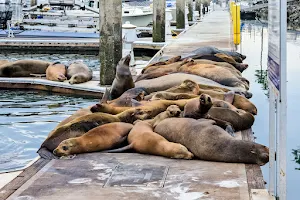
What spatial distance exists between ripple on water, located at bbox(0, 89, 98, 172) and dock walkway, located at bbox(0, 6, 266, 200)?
127 centimetres

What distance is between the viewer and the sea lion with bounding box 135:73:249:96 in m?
7.85

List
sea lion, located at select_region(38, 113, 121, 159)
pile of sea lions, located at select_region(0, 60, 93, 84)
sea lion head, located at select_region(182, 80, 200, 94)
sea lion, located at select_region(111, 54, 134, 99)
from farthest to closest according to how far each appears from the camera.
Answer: pile of sea lions, located at select_region(0, 60, 93, 84) → sea lion, located at select_region(111, 54, 134, 99) → sea lion head, located at select_region(182, 80, 200, 94) → sea lion, located at select_region(38, 113, 121, 159)

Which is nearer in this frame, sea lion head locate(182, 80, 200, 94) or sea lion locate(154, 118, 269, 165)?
sea lion locate(154, 118, 269, 165)

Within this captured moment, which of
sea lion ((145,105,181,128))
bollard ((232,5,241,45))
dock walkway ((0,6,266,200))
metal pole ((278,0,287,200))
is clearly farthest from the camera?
bollard ((232,5,241,45))

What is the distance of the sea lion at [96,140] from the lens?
5406 mm

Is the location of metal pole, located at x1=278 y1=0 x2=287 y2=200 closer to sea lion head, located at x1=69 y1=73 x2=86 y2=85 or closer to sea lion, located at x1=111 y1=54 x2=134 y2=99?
sea lion, located at x1=111 y1=54 x2=134 y2=99

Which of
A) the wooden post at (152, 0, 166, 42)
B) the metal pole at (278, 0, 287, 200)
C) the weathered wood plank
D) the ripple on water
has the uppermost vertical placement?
the wooden post at (152, 0, 166, 42)

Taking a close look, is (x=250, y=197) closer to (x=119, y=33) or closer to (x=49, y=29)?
(x=119, y=33)

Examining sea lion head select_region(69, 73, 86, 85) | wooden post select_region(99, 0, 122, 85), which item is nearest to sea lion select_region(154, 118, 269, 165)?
wooden post select_region(99, 0, 122, 85)

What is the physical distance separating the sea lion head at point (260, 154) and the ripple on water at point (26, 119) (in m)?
2.39

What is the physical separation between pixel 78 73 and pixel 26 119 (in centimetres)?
279

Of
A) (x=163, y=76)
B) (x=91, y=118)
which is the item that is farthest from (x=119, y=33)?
(x=91, y=118)

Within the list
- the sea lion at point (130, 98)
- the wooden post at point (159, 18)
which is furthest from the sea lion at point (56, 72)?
the wooden post at point (159, 18)

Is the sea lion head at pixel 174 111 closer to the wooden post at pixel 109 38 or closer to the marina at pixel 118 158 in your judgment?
the marina at pixel 118 158
